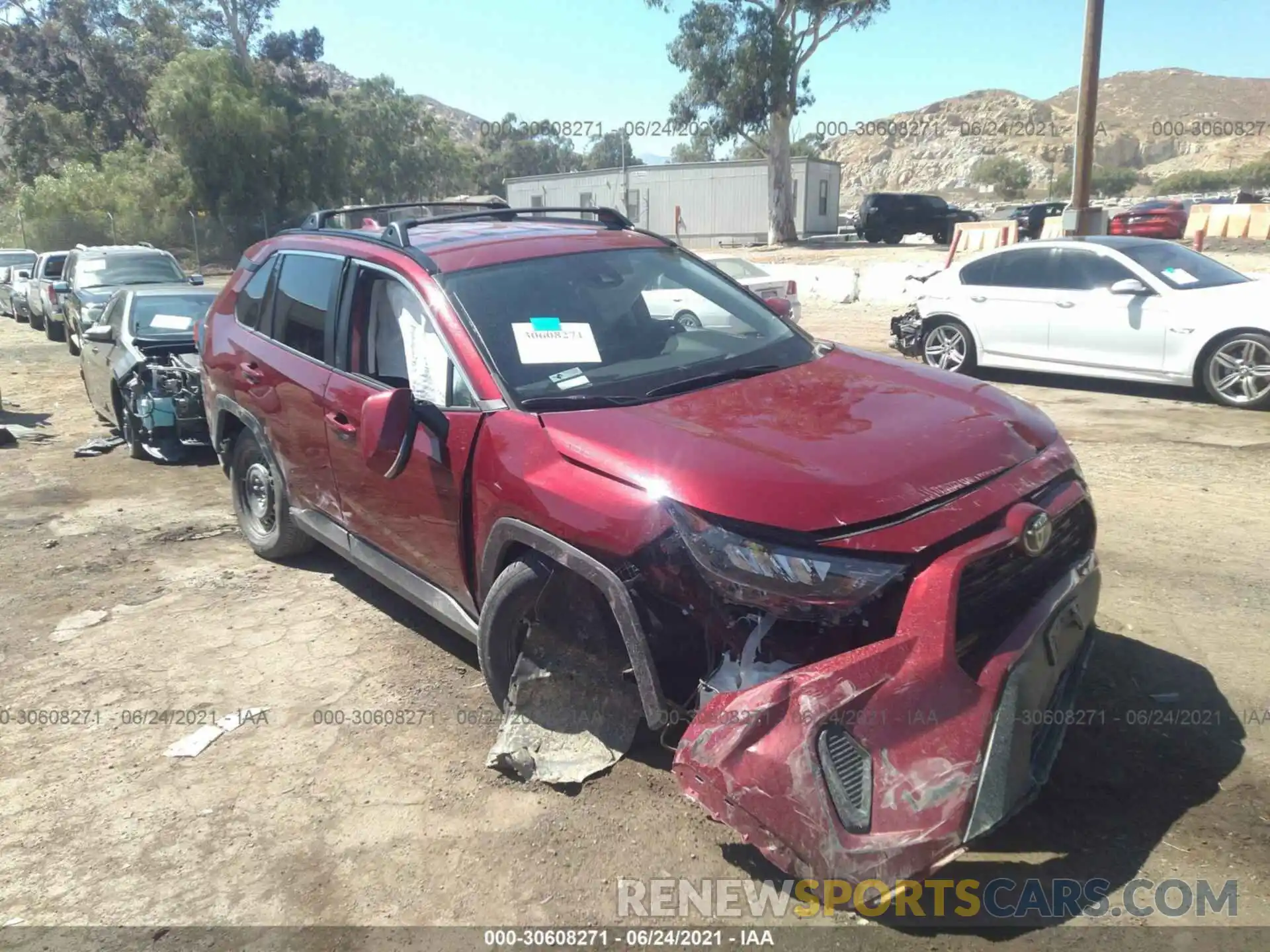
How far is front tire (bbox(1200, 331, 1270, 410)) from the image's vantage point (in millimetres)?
8727

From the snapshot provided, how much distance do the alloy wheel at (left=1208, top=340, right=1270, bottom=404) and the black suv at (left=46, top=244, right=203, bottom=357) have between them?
13.7 metres

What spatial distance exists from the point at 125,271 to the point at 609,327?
14.8 meters

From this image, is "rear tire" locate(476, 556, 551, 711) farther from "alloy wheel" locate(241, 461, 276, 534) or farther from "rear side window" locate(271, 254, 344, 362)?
"alloy wheel" locate(241, 461, 276, 534)

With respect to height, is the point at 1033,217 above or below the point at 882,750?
above

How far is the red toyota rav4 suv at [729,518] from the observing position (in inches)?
102

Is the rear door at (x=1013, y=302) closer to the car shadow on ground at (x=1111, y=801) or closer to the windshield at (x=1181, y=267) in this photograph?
the windshield at (x=1181, y=267)

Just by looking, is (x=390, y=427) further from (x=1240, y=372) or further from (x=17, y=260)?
(x=17, y=260)

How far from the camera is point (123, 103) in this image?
5081cm

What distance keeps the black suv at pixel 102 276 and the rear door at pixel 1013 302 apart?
11.5 m

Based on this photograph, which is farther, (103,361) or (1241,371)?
(103,361)

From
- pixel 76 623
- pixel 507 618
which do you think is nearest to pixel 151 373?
pixel 76 623

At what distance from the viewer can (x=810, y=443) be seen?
3.08 metres

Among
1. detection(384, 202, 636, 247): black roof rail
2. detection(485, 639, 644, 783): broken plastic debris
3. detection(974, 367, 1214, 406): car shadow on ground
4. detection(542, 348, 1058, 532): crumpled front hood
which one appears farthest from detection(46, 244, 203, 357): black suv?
detection(542, 348, 1058, 532): crumpled front hood

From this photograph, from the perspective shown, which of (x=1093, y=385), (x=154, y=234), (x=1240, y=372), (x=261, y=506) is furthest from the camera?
(x=154, y=234)
